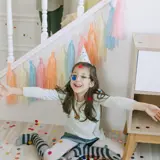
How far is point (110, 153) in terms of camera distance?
182cm

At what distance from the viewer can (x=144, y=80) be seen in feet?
5.61

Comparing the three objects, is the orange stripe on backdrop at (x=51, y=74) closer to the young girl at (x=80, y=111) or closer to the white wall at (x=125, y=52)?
the young girl at (x=80, y=111)

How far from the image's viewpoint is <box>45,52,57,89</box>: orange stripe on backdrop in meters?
1.99

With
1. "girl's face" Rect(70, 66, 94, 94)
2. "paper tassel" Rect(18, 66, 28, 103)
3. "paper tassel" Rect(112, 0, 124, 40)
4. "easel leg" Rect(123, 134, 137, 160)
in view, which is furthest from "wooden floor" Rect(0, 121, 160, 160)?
"paper tassel" Rect(112, 0, 124, 40)

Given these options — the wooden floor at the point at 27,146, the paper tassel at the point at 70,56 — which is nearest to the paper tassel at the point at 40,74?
the paper tassel at the point at 70,56

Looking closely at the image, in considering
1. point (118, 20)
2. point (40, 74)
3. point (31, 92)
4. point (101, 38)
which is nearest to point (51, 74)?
point (40, 74)

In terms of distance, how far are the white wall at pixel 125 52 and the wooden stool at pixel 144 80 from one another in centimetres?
8

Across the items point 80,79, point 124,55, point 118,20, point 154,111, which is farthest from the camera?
point 124,55

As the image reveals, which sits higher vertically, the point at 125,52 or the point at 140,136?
the point at 125,52

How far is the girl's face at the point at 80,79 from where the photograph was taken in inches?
69.8

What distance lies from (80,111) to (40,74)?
13.2 inches

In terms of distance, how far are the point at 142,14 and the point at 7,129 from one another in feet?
3.17

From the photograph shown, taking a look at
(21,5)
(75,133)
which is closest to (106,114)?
(75,133)

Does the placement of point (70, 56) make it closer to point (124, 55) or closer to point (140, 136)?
point (124, 55)
